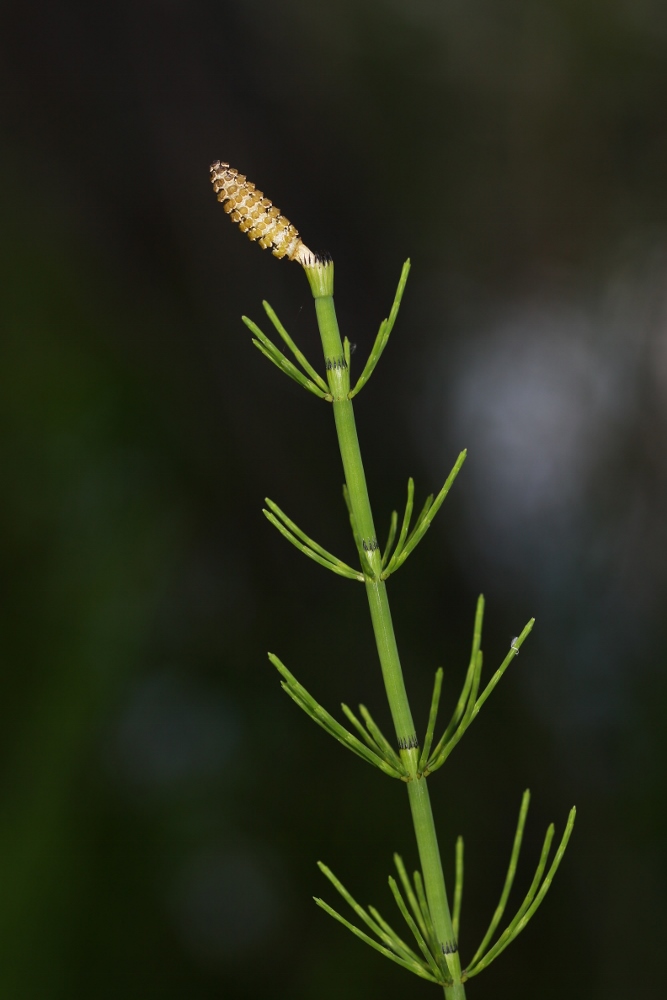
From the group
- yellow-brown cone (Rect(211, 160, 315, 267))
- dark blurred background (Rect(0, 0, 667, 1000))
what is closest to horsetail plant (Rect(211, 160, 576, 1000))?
yellow-brown cone (Rect(211, 160, 315, 267))

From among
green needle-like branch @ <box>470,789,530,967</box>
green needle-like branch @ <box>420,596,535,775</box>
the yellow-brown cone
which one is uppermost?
the yellow-brown cone

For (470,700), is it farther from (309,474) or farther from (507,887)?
(309,474)

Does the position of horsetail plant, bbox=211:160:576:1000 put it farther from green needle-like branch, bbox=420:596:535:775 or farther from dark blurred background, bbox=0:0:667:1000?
dark blurred background, bbox=0:0:667:1000

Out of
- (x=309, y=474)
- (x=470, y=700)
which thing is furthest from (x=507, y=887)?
(x=309, y=474)

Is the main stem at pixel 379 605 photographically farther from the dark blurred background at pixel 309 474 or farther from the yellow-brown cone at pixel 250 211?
the dark blurred background at pixel 309 474

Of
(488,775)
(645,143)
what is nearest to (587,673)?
(488,775)

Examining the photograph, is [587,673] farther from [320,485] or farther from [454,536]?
[320,485]

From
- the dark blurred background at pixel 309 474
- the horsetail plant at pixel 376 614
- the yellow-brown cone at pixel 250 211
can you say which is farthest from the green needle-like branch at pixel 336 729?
the dark blurred background at pixel 309 474
